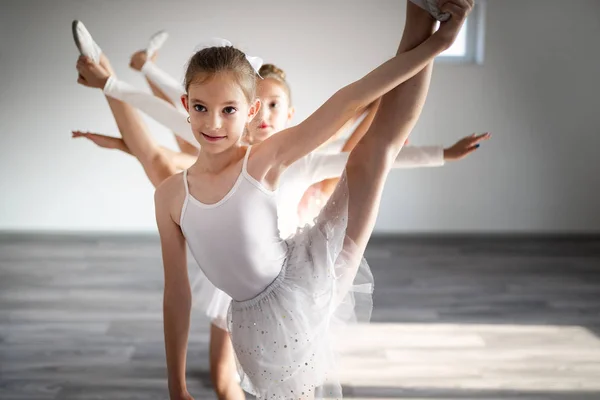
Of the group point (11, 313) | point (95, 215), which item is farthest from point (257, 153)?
point (95, 215)

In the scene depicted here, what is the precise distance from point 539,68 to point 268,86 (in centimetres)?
280

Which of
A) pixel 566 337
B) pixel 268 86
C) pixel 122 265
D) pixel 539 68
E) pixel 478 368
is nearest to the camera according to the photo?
pixel 268 86

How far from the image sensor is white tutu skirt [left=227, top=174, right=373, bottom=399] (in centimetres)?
156

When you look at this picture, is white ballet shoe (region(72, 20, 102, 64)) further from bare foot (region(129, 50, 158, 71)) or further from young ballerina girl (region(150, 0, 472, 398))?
young ballerina girl (region(150, 0, 472, 398))

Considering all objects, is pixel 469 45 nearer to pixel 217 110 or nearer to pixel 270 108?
pixel 270 108

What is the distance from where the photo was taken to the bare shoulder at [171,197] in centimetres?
152

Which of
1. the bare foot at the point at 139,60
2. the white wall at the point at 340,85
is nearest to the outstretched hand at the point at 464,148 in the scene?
the bare foot at the point at 139,60

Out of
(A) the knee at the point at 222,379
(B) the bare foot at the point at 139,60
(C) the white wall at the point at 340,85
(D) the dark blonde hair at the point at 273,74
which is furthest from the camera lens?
(C) the white wall at the point at 340,85

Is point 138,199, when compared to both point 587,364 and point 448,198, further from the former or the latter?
point 587,364

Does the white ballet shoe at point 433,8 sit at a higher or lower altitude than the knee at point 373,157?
higher

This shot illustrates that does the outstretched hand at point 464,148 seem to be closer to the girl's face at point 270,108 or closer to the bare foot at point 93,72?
the girl's face at point 270,108

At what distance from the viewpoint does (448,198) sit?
456cm

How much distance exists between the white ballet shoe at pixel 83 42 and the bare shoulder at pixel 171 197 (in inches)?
27.1

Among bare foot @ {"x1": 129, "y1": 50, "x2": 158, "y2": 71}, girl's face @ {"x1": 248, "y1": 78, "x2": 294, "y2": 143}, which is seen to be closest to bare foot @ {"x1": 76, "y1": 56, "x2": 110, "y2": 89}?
girl's face @ {"x1": 248, "y1": 78, "x2": 294, "y2": 143}
